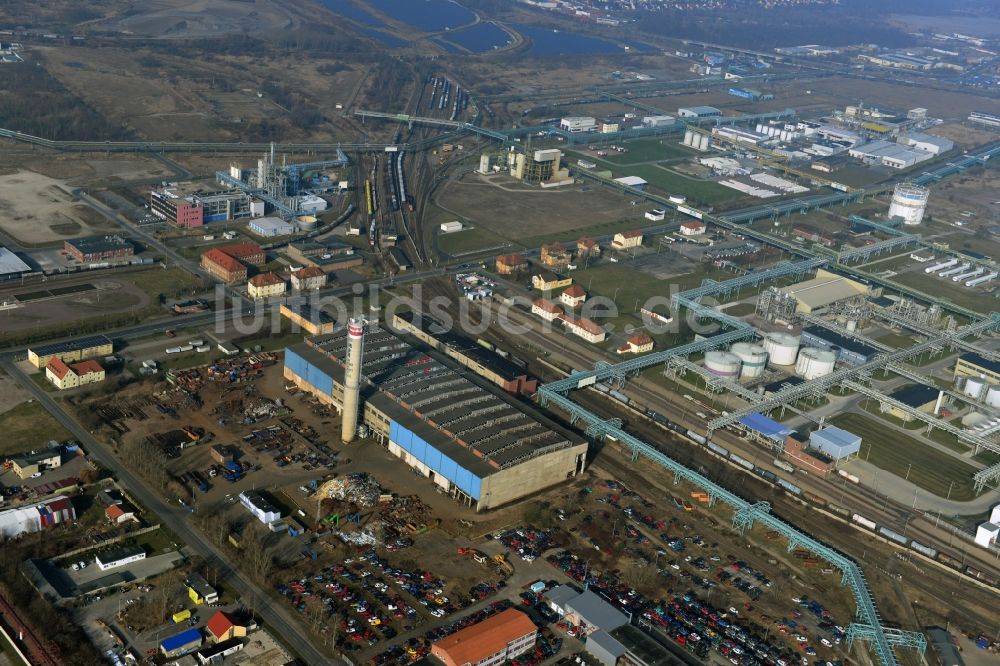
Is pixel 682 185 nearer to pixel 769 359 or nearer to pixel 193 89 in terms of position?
pixel 769 359

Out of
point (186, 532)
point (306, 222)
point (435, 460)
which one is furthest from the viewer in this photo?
point (306, 222)

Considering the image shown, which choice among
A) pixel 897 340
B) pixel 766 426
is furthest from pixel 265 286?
pixel 897 340

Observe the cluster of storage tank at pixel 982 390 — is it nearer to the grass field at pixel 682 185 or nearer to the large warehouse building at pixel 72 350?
the grass field at pixel 682 185

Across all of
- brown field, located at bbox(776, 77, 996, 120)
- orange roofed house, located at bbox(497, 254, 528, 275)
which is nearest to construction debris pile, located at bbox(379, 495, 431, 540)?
orange roofed house, located at bbox(497, 254, 528, 275)

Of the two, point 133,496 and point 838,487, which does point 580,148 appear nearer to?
point 838,487

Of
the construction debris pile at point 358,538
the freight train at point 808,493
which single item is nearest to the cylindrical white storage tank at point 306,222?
the freight train at point 808,493

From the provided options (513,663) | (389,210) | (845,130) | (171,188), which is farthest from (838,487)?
(845,130)
